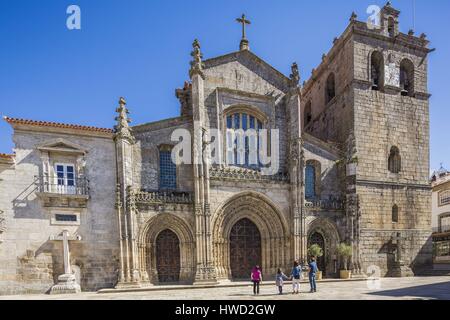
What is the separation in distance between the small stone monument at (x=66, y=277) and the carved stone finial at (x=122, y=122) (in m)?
5.86

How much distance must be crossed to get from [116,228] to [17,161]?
6080mm

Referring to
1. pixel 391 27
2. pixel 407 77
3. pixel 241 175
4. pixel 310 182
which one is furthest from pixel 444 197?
pixel 241 175

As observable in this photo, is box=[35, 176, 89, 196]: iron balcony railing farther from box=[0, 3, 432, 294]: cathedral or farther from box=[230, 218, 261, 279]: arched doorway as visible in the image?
box=[230, 218, 261, 279]: arched doorway

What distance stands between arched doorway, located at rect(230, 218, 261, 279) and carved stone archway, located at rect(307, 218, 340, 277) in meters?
3.73

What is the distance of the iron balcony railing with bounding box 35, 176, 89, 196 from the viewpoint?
14492mm

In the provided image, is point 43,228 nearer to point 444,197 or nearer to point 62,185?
point 62,185

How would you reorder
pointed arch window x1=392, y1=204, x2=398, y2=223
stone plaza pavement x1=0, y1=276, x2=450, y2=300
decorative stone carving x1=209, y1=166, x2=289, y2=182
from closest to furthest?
1. stone plaza pavement x1=0, y1=276, x2=450, y2=300
2. decorative stone carving x1=209, y1=166, x2=289, y2=182
3. pointed arch window x1=392, y1=204, x2=398, y2=223

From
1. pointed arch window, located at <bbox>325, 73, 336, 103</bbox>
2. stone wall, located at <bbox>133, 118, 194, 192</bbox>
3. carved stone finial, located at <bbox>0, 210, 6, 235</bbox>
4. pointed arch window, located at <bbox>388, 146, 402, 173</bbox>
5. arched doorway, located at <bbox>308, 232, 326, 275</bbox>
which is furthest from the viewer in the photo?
pointed arch window, located at <bbox>325, 73, 336, 103</bbox>

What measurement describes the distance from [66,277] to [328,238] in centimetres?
1605

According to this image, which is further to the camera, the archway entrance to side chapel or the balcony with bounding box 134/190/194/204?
the archway entrance to side chapel

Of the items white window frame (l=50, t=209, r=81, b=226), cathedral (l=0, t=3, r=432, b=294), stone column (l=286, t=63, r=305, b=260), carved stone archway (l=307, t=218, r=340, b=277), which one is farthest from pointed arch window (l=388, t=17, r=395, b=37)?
white window frame (l=50, t=209, r=81, b=226)

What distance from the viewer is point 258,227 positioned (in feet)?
60.0

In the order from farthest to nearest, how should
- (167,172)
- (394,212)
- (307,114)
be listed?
1. (307,114)
2. (394,212)
3. (167,172)

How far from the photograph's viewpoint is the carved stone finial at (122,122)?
1560 cm
